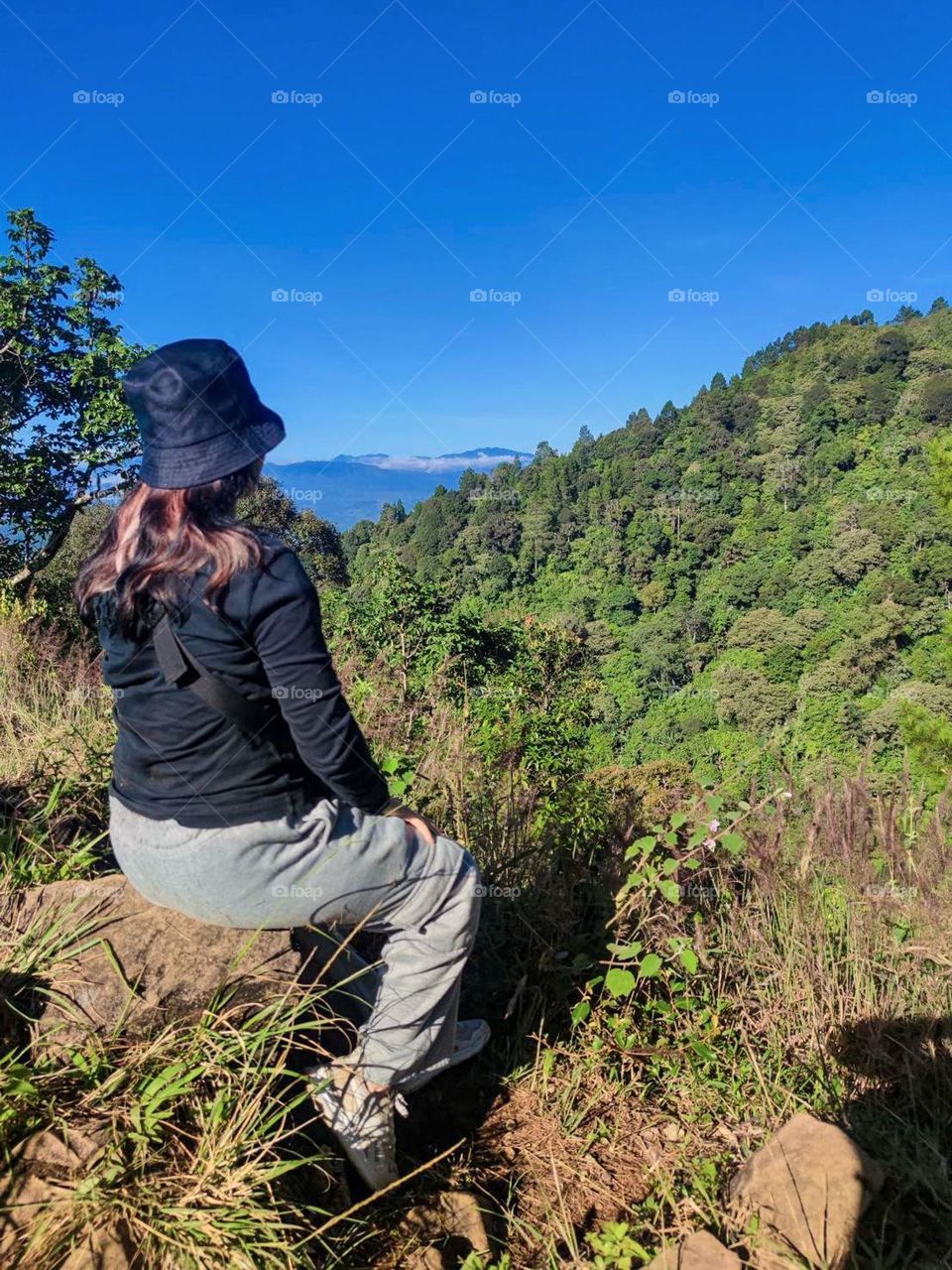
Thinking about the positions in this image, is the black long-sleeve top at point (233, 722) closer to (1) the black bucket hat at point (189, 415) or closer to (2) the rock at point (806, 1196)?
(1) the black bucket hat at point (189, 415)

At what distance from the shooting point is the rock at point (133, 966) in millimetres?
1661

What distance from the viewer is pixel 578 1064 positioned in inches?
86.3

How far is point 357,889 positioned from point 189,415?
995 millimetres

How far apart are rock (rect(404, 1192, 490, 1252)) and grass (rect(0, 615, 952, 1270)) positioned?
1.3 inches

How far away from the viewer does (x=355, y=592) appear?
23.0 metres

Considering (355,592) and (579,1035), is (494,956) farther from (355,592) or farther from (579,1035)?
(355,592)

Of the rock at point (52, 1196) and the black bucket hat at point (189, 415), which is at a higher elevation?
the black bucket hat at point (189, 415)

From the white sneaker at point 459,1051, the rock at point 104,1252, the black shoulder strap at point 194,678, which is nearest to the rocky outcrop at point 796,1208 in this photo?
the white sneaker at point 459,1051

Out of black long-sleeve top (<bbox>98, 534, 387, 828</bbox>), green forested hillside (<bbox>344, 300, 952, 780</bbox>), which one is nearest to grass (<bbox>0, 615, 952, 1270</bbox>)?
black long-sleeve top (<bbox>98, 534, 387, 828</bbox>)

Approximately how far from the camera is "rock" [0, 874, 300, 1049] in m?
1.66

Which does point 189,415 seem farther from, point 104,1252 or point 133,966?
point 104,1252

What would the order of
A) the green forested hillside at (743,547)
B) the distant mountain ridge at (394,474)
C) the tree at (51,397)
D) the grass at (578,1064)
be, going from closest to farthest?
the grass at (578,1064) < the tree at (51,397) < the green forested hillside at (743,547) < the distant mountain ridge at (394,474)

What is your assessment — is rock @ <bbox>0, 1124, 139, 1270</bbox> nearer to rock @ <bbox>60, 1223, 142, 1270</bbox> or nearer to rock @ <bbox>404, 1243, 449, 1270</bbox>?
rock @ <bbox>60, 1223, 142, 1270</bbox>

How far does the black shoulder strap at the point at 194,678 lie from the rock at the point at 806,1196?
4.45 feet
